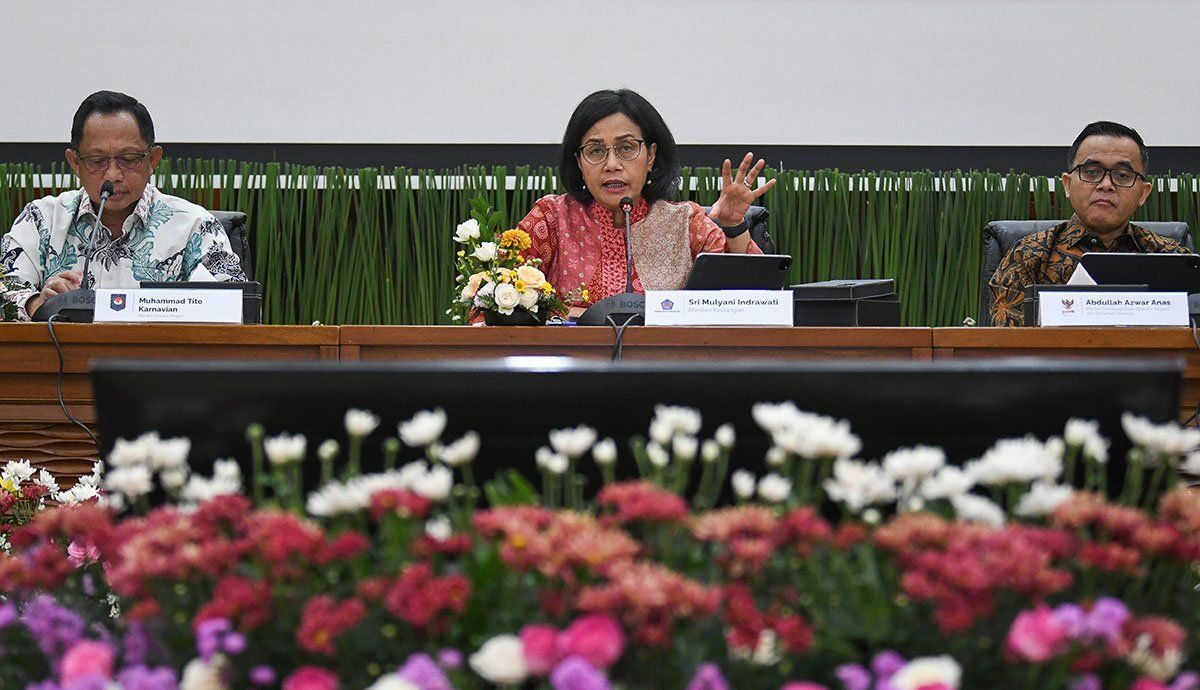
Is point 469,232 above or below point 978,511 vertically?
above

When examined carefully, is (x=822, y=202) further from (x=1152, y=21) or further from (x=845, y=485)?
(x=845, y=485)

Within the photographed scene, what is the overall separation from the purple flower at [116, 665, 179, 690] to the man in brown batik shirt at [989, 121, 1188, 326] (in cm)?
257

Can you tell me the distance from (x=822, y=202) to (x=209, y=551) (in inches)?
132

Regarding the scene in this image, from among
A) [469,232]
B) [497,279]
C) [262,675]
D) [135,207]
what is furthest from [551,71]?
[262,675]

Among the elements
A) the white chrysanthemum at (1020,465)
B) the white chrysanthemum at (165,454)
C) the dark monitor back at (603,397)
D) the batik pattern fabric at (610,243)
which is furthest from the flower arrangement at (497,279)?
the white chrysanthemum at (1020,465)

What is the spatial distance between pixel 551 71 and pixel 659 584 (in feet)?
12.1

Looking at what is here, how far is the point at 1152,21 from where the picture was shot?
4129 mm

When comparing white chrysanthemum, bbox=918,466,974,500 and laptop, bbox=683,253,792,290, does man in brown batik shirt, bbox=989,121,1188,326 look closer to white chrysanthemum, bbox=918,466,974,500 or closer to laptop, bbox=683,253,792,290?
laptop, bbox=683,253,792,290

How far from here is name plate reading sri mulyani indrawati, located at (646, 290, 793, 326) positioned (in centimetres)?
199

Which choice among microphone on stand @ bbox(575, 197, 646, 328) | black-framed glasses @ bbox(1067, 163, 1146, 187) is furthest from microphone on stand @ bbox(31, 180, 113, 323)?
black-framed glasses @ bbox(1067, 163, 1146, 187)

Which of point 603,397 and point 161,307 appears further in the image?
point 161,307

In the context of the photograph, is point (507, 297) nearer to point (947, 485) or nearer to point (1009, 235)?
point (947, 485)

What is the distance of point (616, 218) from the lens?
2.92 m

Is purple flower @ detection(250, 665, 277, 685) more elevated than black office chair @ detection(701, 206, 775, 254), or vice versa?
black office chair @ detection(701, 206, 775, 254)
